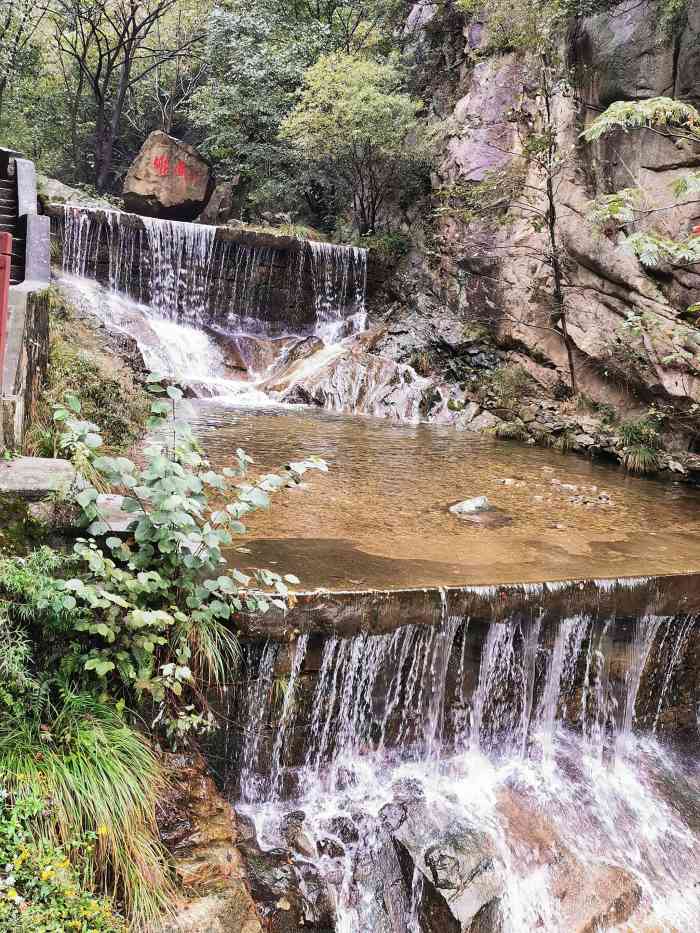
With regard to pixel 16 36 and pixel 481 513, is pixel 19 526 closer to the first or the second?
pixel 481 513

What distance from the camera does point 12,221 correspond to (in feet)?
34.6

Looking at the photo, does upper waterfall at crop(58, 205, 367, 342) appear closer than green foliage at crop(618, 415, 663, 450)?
No

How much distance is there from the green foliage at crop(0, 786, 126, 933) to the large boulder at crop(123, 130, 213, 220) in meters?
19.9

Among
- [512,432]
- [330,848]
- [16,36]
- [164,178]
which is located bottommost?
[330,848]

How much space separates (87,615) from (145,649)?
12.5 inches

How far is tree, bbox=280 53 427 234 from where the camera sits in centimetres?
1530

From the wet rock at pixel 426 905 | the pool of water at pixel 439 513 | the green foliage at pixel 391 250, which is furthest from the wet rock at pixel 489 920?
the green foliage at pixel 391 250

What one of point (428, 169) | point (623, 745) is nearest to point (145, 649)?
point (623, 745)

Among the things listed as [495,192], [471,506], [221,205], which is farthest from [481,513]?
[221,205]

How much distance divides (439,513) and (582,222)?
305 inches

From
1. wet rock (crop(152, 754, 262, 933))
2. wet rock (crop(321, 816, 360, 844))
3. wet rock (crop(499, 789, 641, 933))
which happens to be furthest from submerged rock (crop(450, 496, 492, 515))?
wet rock (crop(152, 754, 262, 933))

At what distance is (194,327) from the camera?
14719mm

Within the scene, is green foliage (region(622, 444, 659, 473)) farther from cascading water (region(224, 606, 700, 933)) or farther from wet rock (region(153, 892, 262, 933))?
wet rock (region(153, 892, 262, 933))

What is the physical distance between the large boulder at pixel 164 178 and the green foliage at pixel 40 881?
1986 cm
